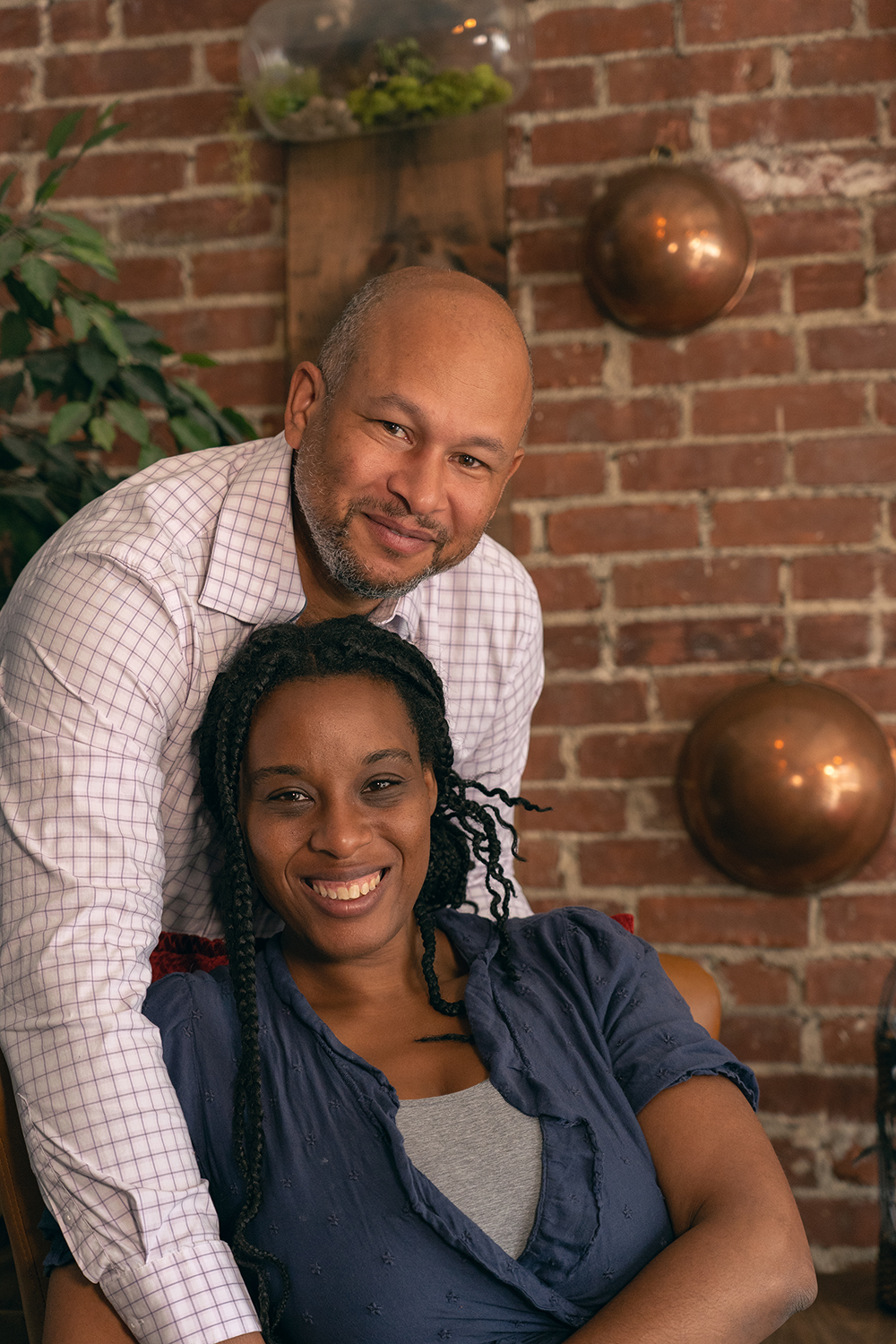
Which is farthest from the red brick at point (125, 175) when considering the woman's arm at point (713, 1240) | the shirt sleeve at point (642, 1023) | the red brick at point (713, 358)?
the woman's arm at point (713, 1240)

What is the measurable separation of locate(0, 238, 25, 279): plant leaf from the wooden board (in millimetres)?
A: 605

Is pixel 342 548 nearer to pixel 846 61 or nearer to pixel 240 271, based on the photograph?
pixel 240 271

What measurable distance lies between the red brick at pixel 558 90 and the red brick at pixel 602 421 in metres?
0.52

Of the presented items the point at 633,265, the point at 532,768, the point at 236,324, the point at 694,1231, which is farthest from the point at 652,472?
the point at 694,1231

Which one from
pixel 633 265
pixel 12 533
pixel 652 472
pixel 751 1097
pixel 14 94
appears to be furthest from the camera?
pixel 14 94

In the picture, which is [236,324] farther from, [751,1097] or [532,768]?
[751,1097]

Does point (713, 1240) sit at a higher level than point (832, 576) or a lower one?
lower

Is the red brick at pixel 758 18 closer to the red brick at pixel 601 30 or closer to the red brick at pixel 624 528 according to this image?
the red brick at pixel 601 30

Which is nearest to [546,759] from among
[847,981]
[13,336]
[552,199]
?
[847,981]

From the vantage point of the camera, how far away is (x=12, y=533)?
66.3 inches

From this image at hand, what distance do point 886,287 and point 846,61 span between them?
0.39m

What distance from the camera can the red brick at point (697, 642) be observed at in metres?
2.04

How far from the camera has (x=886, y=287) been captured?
2.00 meters

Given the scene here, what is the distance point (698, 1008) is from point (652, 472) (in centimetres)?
99
